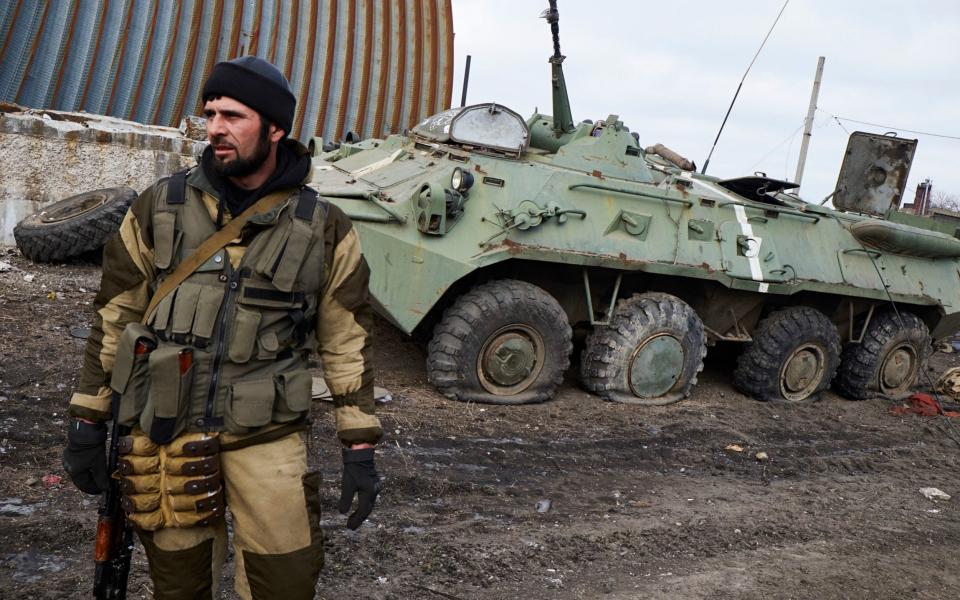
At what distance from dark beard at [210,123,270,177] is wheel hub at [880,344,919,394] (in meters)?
7.73

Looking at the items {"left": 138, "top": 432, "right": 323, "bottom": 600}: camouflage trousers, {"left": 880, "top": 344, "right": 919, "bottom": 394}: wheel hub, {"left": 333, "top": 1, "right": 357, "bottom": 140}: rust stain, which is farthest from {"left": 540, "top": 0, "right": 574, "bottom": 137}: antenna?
{"left": 138, "top": 432, "right": 323, "bottom": 600}: camouflage trousers

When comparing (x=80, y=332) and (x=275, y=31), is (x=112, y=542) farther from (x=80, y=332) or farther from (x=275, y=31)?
(x=275, y=31)

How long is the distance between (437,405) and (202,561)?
3732mm

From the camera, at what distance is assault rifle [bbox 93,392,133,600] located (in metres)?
2.86

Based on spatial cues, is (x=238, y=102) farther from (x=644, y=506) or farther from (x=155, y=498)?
(x=644, y=506)

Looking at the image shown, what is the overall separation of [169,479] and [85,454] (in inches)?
10.1

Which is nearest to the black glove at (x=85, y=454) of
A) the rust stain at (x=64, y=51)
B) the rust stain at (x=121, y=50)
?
the rust stain at (x=64, y=51)

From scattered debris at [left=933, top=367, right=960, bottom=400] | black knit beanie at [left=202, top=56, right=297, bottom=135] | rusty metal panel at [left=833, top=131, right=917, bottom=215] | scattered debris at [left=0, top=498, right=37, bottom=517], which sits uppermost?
rusty metal panel at [left=833, top=131, right=917, bottom=215]

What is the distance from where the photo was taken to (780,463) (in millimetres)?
6629

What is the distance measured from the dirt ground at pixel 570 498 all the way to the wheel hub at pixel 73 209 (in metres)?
0.90

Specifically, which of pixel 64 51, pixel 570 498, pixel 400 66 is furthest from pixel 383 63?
pixel 570 498

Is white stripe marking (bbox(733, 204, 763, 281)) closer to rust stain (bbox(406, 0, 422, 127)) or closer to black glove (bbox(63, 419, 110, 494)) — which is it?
black glove (bbox(63, 419, 110, 494))

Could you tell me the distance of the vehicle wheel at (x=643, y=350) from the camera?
7.12m

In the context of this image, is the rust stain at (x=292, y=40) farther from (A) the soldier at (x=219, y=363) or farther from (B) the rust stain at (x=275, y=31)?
(A) the soldier at (x=219, y=363)
